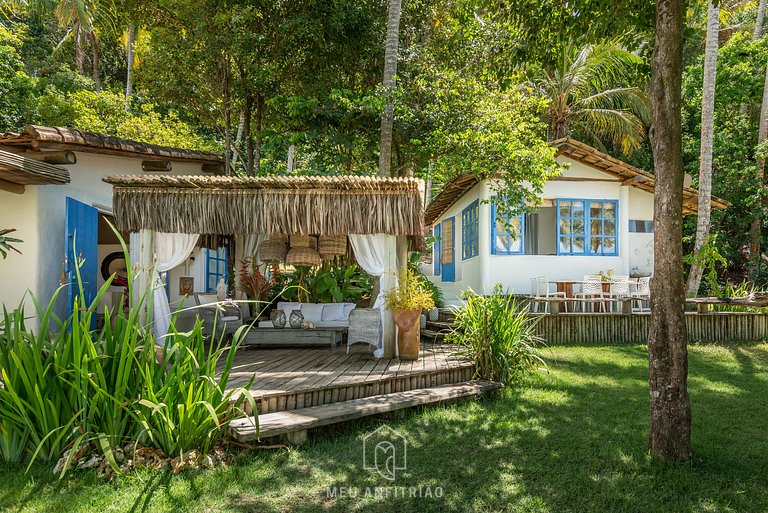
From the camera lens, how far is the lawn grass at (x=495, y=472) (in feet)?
9.64

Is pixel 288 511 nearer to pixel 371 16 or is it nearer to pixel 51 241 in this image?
pixel 51 241

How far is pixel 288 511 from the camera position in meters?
2.88

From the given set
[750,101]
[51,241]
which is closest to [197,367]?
[51,241]

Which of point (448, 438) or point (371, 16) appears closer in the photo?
point (448, 438)

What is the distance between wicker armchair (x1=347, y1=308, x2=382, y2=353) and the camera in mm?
6145

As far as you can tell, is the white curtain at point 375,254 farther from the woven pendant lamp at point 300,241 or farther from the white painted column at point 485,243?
the white painted column at point 485,243

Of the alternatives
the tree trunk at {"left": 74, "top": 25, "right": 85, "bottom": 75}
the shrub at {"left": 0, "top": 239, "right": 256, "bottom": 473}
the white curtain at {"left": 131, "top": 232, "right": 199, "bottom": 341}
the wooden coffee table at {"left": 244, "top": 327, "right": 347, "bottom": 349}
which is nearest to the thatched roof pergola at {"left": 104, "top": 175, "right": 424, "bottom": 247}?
the white curtain at {"left": 131, "top": 232, "right": 199, "bottom": 341}

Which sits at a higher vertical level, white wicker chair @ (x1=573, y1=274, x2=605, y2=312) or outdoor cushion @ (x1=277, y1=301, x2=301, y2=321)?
white wicker chair @ (x1=573, y1=274, x2=605, y2=312)

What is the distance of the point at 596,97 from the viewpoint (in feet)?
44.2

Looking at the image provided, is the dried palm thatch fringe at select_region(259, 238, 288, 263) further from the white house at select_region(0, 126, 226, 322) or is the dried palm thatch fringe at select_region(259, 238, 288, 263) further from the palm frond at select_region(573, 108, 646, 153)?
the palm frond at select_region(573, 108, 646, 153)

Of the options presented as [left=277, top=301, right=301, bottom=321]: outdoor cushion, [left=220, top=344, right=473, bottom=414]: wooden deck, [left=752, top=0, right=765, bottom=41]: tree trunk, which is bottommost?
[left=220, top=344, right=473, bottom=414]: wooden deck

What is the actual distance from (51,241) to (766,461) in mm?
7510

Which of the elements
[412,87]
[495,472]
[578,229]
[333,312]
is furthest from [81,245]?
[578,229]

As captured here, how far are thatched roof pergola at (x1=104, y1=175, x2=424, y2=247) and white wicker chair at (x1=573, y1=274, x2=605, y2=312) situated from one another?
423cm
